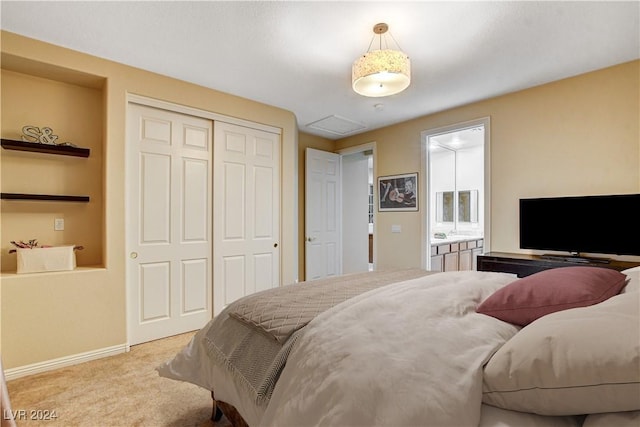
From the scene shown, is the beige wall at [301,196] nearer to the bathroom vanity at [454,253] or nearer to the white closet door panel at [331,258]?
the white closet door panel at [331,258]

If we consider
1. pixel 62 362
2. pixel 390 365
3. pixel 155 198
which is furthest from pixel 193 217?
pixel 390 365

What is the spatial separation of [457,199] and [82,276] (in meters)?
5.52

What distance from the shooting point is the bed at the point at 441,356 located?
0.62 meters

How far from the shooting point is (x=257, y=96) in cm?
342

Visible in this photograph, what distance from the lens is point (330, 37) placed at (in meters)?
2.26

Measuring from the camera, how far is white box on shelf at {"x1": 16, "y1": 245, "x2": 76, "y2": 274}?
232cm

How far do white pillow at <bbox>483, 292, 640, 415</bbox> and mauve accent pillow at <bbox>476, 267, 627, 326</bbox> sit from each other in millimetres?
204

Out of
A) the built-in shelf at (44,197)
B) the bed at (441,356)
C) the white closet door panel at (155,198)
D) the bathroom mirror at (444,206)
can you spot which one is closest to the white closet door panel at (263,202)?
the white closet door panel at (155,198)

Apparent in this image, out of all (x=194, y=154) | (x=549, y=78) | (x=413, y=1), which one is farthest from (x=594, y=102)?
(x=194, y=154)

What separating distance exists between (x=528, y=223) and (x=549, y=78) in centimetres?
140

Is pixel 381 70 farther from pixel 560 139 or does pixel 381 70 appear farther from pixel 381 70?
pixel 560 139

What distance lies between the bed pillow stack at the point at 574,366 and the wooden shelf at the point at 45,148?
3.25m

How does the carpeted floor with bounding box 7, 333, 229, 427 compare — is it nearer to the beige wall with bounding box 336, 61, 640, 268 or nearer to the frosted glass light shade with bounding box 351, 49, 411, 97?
the frosted glass light shade with bounding box 351, 49, 411, 97

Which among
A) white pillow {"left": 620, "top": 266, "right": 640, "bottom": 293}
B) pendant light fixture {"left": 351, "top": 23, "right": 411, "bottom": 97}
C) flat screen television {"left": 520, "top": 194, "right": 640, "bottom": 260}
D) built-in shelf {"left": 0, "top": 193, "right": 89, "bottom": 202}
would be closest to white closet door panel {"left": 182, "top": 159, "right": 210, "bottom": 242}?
built-in shelf {"left": 0, "top": 193, "right": 89, "bottom": 202}
